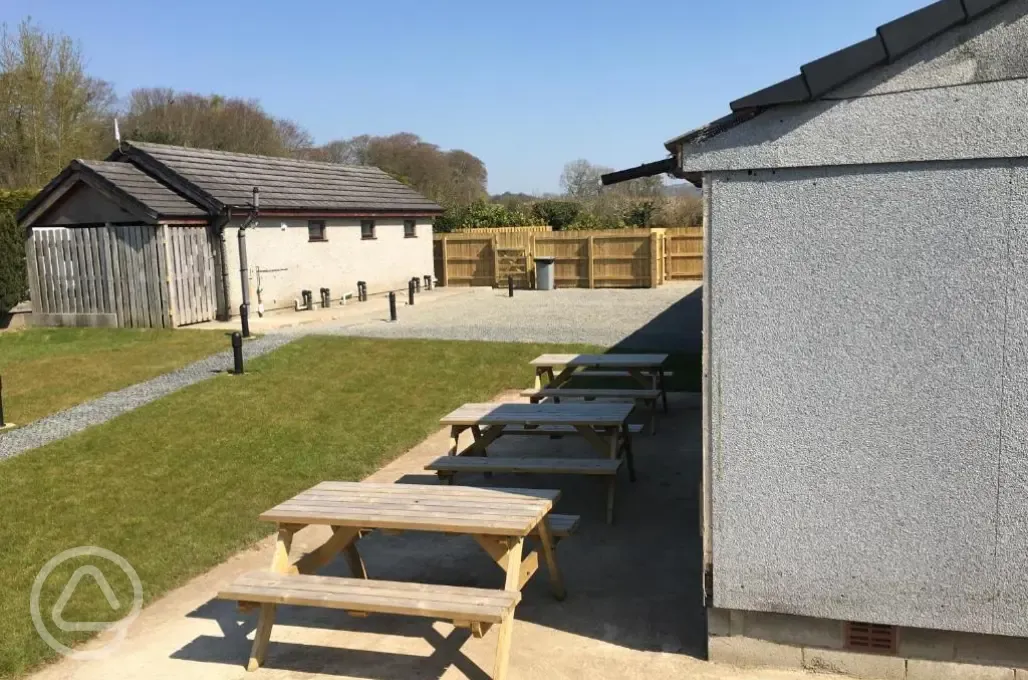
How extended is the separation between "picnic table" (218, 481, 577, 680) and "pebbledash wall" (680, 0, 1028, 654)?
1120 millimetres

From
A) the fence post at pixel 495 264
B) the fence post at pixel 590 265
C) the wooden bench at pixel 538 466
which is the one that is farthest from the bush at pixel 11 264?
the fence post at pixel 590 265

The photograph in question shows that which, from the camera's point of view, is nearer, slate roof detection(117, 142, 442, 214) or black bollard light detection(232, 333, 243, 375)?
black bollard light detection(232, 333, 243, 375)

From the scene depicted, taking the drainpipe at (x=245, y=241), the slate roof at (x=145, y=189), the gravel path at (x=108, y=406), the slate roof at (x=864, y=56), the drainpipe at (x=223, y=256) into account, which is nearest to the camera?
the slate roof at (x=864, y=56)

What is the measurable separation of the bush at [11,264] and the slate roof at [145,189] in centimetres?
253

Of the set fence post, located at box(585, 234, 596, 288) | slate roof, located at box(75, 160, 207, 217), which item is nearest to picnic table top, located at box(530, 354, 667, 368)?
slate roof, located at box(75, 160, 207, 217)

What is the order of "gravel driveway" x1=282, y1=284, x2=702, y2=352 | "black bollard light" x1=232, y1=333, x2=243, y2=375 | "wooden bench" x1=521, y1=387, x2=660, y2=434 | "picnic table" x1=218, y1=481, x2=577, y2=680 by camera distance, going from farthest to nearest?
"gravel driveway" x1=282, y1=284, x2=702, y2=352 → "black bollard light" x1=232, y1=333, x2=243, y2=375 → "wooden bench" x1=521, y1=387, x2=660, y2=434 → "picnic table" x1=218, y1=481, x2=577, y2=680

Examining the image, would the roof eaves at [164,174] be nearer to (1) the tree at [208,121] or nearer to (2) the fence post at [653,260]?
(2) the fence post at [653,260]

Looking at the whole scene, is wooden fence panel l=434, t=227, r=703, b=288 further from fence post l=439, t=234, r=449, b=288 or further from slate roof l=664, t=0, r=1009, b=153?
slate roof l=664, t=0, r=1009, b=153

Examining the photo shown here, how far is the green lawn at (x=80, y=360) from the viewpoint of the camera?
11.9m

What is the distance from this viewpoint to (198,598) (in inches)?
227

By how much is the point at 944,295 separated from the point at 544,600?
9.79 feet

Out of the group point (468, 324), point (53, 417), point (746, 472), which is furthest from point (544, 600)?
point (468, 324)

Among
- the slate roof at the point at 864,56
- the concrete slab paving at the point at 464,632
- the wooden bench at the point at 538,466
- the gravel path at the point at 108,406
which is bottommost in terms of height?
the concrete slab paving at the point at 464,632

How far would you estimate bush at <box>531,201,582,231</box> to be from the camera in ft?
127
